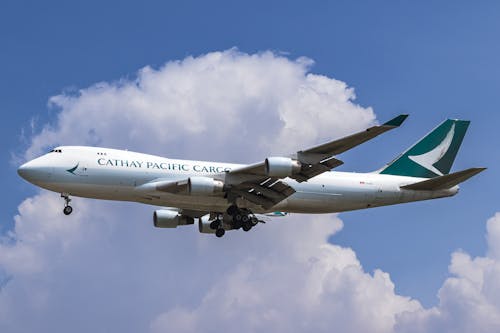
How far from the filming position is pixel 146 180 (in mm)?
48344

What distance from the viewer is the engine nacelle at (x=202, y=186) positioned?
47.4 meters

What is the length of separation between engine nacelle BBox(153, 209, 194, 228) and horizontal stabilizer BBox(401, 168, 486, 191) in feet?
43.7

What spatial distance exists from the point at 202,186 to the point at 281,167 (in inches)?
176

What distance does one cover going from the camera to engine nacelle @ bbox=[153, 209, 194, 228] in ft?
183

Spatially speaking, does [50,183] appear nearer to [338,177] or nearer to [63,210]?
[63,210]

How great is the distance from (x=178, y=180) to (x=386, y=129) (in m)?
12.6

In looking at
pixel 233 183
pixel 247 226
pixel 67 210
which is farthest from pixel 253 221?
pixel 67 210

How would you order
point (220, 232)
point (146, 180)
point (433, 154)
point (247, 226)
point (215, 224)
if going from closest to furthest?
point (146, 180), point (247, 226), point (220, 232), point (215, 224), point (433, 154)

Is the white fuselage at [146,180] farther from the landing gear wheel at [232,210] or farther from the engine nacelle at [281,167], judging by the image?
the engine nacelle at [281,167]

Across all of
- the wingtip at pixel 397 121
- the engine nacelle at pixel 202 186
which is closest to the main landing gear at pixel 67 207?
the engine nacelle at pixel 202 186

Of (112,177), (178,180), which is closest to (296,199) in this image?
(178,180)

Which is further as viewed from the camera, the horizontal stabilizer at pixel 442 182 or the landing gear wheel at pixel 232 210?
the landing gear wheel at pixel 232 210

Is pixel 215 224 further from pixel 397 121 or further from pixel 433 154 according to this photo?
pixel 397 121

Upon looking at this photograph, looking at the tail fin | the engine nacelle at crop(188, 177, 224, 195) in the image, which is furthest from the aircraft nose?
the tail fin
